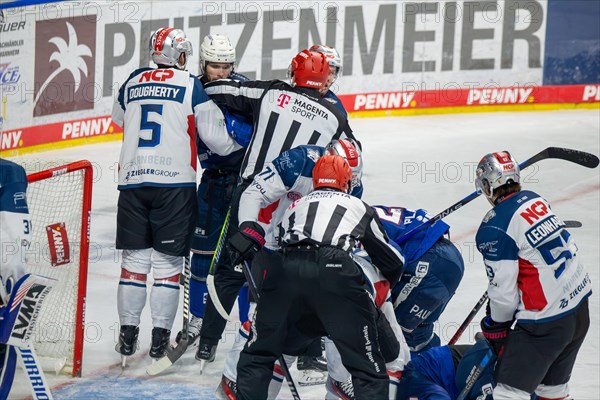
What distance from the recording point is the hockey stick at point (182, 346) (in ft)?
17.5

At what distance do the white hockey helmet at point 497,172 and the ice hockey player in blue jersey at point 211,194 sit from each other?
158 cm

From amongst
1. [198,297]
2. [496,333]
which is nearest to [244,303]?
[198,297]

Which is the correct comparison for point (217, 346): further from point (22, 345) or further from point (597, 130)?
point (597, 130)

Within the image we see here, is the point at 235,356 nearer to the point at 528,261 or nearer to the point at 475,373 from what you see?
the point at 475,373

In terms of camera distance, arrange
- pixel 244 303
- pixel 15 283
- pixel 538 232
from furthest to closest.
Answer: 1. pixel 244 303
2. pixel 538 232
3. pixel 15 283

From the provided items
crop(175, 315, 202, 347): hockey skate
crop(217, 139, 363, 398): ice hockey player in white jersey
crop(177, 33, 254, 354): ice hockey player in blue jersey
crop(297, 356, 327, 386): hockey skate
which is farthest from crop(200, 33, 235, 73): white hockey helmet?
crop(297, 356, 327, 386): hockey skate

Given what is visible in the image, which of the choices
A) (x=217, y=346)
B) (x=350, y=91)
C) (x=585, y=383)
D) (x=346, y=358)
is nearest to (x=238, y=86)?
(x=217, y=346)

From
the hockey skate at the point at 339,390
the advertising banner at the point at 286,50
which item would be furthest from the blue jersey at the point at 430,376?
the advertising banner at the point at 286,50

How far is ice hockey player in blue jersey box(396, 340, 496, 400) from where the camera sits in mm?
4406

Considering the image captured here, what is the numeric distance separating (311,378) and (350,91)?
20.5ft

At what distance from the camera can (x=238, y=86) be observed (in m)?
5.41

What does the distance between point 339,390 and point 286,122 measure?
1362 mm

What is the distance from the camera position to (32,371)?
3.97 metres

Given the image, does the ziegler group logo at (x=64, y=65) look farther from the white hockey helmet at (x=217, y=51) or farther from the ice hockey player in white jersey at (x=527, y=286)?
the ice hockey player in white jersey at (x=527, y=286)
